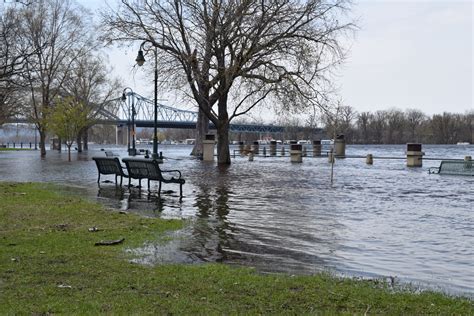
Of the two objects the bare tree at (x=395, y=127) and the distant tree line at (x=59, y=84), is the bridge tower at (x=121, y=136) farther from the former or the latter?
the bare tree at (x=395, y=127)

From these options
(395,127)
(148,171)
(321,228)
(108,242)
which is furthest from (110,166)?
(395,127)

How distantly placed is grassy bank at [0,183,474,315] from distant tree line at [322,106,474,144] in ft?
426

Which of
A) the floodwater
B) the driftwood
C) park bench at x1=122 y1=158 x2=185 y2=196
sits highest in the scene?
park bench at x1=122 y1=158 x2=185 y2=196

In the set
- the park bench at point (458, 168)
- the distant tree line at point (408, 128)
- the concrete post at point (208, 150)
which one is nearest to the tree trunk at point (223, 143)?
the concrete post at point (208, 150)

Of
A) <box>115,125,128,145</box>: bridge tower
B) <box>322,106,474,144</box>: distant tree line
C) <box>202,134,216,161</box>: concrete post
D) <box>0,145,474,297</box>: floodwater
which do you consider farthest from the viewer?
<box>322,106,474,144</box>: distant tree line

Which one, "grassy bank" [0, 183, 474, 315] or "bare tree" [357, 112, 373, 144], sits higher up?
"bare tree" [357, 112, 373, 144]

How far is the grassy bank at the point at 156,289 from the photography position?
4625mm

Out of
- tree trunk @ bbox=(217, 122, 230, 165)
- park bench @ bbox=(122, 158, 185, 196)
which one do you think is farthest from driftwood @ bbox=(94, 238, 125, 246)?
tree trunk @ bbox=(217, 122, 230, 165)

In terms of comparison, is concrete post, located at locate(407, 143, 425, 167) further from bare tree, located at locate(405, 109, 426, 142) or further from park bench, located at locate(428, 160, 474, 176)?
bare tree, located at locate(405, 109, 426, 142)

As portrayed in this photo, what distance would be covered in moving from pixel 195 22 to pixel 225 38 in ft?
7.21

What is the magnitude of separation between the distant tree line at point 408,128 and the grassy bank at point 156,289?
130m

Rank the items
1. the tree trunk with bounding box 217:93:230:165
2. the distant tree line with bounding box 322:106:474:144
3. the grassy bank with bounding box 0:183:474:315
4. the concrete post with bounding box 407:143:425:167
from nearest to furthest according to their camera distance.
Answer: the grassy bank with bounding box 0:183:474:315 < the tree trunk with bounding box 217:93:230:165 < the concrete post with bounding box 407:143:425:167 < the distant tree line with bounding box 322:106:474:144

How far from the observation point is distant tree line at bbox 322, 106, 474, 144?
137125 millimetres

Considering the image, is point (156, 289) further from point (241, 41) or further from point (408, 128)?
point (408, 128)
